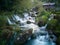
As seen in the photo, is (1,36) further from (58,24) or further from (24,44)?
(58,24)

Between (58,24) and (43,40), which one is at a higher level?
(58,24)

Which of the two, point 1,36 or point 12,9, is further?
point 12,9

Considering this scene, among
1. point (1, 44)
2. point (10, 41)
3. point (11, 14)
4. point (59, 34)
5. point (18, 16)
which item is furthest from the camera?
point (18, 16)

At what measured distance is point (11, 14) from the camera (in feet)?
65.2

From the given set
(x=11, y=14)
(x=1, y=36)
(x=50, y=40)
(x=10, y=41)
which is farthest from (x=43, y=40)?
(x=11, y=14)

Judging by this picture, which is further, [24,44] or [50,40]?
[50,40]

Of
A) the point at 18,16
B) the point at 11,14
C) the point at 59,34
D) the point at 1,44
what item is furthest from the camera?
the point at 18,16

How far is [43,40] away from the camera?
1558cm

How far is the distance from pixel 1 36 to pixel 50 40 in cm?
466

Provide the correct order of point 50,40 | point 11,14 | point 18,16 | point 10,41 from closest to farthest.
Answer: point 10,41, point 50,40, point 11,14, point 18,16

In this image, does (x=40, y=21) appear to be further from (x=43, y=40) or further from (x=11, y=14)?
(x=43, y=40)

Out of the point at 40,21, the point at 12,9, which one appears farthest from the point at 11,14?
the point at 40,21

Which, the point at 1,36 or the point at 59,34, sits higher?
the point at 1,36

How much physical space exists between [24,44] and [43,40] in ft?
7.37
